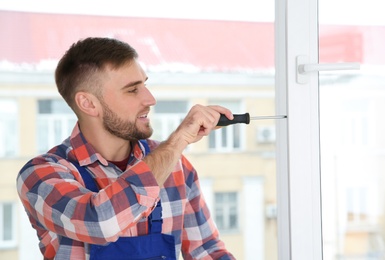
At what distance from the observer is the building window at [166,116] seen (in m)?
2.32

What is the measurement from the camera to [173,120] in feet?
7.84

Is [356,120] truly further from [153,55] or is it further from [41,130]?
[41,130]

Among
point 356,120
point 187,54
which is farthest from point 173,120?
point 356,120

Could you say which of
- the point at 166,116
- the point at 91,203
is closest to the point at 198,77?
the point at 166,116

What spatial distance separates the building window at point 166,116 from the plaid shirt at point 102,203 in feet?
2.67

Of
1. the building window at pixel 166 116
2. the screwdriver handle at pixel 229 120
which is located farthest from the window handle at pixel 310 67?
the building window at pixel 166 116

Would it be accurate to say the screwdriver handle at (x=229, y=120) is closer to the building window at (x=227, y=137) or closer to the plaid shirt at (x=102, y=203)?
the plaid shirt at (x=102, y=203)

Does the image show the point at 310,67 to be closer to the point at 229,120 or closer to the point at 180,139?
the point at 229,120

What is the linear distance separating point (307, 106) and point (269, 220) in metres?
0.98

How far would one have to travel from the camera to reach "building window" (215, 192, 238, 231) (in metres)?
2.47

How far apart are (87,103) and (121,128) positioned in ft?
0.32

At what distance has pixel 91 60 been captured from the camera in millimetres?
1406

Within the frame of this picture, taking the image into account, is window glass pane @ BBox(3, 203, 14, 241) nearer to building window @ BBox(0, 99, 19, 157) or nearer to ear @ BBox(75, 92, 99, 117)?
building window @ BBox(0, 99, 19, 157)

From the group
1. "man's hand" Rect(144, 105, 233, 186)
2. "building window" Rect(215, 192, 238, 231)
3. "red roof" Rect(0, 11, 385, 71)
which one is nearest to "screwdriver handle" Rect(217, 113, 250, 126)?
"man's hand" Rect(144, 105, 233, 186)
